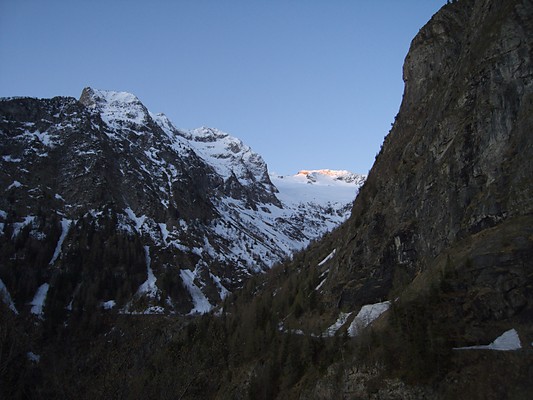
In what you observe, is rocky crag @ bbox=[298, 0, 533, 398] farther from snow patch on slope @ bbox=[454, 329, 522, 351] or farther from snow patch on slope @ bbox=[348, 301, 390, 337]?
snow patch on slope @ bbox=[348, 301, 390, 337]

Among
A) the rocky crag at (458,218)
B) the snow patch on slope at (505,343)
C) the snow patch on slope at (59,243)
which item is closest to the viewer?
the snow patch on slope at (505,343)

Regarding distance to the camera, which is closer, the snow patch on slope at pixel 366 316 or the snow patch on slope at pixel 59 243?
the snow patch on slope at pixel 366 316

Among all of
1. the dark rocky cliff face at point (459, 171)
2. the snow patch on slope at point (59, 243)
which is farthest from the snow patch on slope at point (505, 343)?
the snow patch on slope at point (59, 243)

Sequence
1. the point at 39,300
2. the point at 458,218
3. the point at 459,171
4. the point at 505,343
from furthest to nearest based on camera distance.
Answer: the point at 39,300, the point at 459,171, the point at 458,218, the point at 505,343

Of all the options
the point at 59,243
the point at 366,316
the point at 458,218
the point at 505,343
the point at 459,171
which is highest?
the point at 59,243

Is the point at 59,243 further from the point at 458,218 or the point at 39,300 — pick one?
the point at 458,218

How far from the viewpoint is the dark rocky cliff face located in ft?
152

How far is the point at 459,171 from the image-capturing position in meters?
56.8

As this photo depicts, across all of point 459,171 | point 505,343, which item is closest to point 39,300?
point 459,171

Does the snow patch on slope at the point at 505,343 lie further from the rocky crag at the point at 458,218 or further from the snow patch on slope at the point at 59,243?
the snow patch on slope at the point at 59,243

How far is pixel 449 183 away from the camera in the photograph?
190 ft

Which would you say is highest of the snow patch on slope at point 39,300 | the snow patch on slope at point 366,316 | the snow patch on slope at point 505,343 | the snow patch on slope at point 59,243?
the snow patch on slope at point 59,243

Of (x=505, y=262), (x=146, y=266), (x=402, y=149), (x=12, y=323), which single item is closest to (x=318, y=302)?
(x=402, y=149)

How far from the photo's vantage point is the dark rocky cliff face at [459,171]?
152ft
